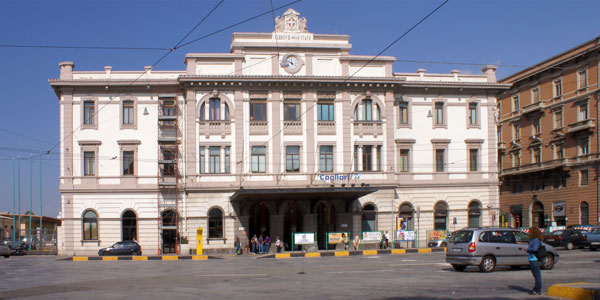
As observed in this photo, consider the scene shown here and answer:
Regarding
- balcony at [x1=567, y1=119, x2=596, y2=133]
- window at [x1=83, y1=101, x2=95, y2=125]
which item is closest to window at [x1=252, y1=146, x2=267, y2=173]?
window at [x1=83, y1=101, x2=95, y2=125]

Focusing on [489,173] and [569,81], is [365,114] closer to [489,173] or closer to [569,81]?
[489,173]

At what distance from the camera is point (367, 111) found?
48.0m

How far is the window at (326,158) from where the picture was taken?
4719cm

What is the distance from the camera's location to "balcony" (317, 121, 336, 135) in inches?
1861

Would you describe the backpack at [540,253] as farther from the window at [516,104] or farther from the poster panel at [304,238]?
the window at [516,104]

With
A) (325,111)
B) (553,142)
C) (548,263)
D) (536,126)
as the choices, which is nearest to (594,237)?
(548,263)

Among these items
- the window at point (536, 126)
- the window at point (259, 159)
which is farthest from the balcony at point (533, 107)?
the window at point (259, 159)

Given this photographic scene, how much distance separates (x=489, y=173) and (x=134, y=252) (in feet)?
88.1

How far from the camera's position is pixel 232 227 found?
45.9m

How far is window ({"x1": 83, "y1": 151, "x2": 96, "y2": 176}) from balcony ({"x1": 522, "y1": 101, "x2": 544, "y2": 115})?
43502 millimetres

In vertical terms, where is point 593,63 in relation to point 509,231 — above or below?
above

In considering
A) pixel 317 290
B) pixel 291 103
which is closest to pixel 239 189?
pixel 291 103

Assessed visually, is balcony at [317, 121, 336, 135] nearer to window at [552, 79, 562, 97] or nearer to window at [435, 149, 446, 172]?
window at [435, 149, 446, 172]

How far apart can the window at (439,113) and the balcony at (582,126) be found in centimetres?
1696
